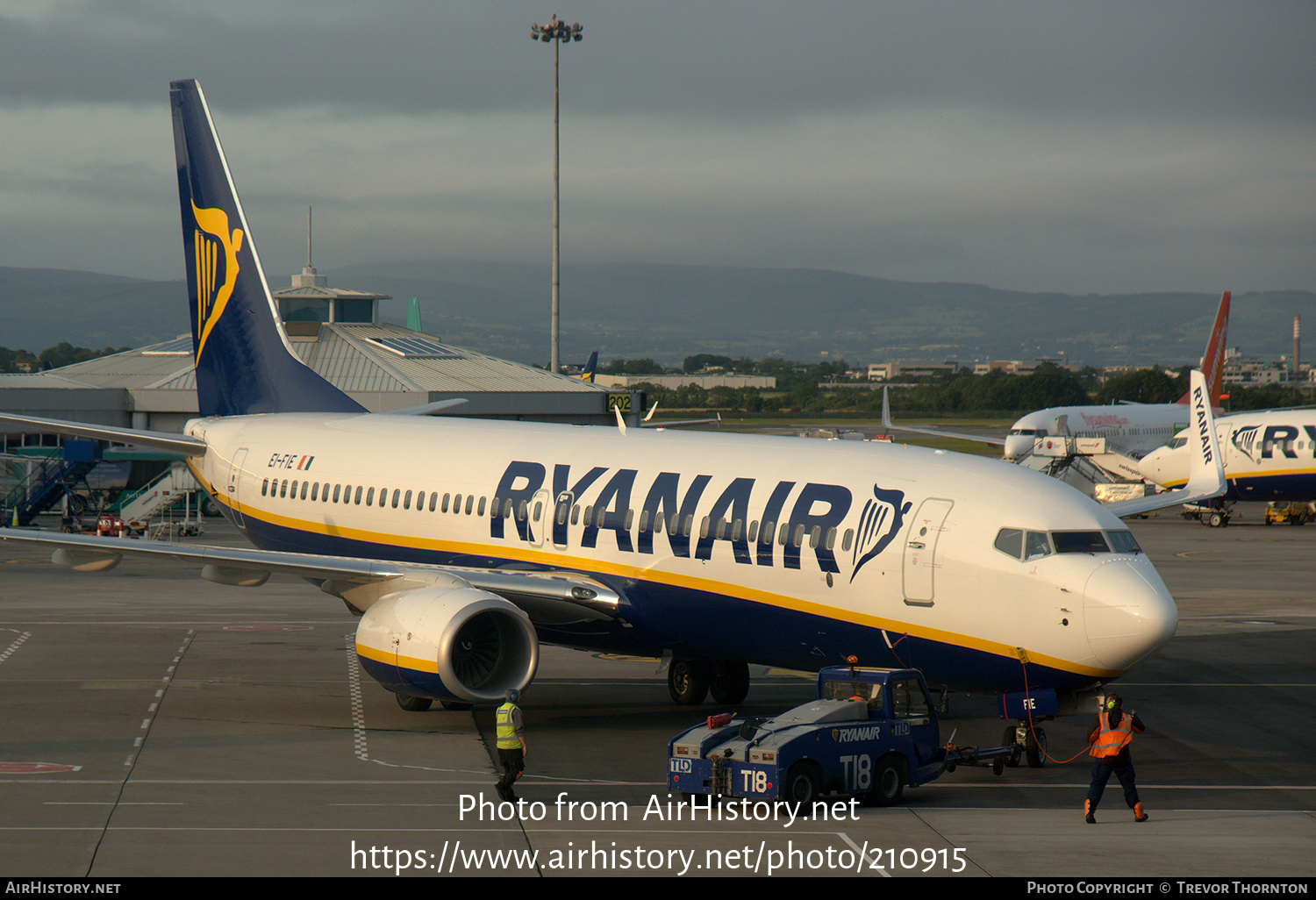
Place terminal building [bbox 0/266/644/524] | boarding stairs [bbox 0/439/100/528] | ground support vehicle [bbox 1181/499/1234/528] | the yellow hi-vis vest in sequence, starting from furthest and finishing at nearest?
ground support vehicle [bbox 1181/499/1234/528]
terminal building [bbox 0/266/644/524]
boarding stairs [bbox 0/439/100/528]
the yellow hi-vis vest

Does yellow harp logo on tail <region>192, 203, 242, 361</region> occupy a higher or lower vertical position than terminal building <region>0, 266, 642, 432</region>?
higher

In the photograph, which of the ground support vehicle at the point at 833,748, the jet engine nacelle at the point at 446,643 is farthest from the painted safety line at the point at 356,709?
the ground support vehicle at the point at 833,748

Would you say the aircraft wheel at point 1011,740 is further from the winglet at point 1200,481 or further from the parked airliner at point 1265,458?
the parked airliner at point 1265,458

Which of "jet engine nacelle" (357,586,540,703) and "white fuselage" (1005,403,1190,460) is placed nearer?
"jet engine nacelle" (357,586,540,703)

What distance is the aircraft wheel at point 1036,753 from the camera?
2186cm

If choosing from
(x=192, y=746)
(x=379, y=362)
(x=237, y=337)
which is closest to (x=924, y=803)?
(x=192, y=746)

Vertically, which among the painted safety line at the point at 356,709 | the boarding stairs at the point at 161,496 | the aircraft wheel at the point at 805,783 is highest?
the aircraft wheel at the point at 805,783

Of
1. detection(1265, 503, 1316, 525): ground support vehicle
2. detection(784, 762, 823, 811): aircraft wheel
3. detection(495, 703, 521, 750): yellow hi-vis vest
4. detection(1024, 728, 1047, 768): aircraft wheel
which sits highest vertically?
detection(495, 703, 521, 750): yellow hi-vis vest

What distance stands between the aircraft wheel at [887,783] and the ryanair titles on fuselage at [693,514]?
3.63 m

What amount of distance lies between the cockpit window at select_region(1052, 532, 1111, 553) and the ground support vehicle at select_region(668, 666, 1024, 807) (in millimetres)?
3075

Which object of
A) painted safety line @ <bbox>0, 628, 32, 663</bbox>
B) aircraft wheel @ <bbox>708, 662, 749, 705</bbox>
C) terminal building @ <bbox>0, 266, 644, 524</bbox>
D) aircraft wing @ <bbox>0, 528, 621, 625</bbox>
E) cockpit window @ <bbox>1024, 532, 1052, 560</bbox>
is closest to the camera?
cockpit window @ <bbox>1024, 532, 1052, 560</bbox>

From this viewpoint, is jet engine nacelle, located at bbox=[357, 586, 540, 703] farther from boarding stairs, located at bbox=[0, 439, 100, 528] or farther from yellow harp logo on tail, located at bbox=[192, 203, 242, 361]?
boarding stairs, located at bbox=[0, 439, 100, 528]

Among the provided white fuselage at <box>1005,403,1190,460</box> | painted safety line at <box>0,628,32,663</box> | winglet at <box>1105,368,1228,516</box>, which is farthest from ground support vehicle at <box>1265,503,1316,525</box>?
painted safety line at <box>0,628,32,663</box>

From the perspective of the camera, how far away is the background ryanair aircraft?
20938 millimetres
